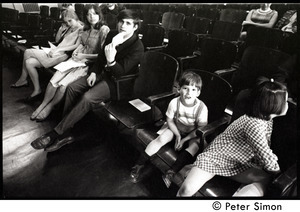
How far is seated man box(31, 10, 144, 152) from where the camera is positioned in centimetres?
200

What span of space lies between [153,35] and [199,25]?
1002 millimetres

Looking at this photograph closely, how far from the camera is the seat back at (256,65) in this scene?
188 centimetres

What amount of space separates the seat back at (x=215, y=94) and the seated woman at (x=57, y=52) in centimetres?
180

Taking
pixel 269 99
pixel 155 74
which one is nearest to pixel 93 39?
pixel 155 74

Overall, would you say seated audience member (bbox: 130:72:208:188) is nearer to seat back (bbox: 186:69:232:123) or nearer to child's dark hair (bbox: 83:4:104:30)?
seat back (bbox: 186:69:232:123)

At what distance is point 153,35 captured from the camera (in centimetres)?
322

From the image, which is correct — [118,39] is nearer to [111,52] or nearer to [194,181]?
[111,52]

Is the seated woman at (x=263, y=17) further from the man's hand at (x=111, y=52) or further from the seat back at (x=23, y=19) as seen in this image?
the seat back at (x=23, y=19)

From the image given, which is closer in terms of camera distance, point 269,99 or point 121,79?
point 269,99

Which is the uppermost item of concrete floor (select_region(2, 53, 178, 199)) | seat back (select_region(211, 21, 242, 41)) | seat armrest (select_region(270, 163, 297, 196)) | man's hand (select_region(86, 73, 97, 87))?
seat back (select_region(211, 21, 242, 41))

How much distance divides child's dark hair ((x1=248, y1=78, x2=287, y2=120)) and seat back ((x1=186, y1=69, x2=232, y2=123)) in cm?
40

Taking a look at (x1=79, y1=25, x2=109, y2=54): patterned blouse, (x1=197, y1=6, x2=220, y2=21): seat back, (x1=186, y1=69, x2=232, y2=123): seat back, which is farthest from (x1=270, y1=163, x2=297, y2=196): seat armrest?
(x1=197, y1=6, x2=220, y2=21): seat back

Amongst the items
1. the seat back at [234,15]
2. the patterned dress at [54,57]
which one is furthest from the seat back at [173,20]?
the patterned dress at [54,57]
